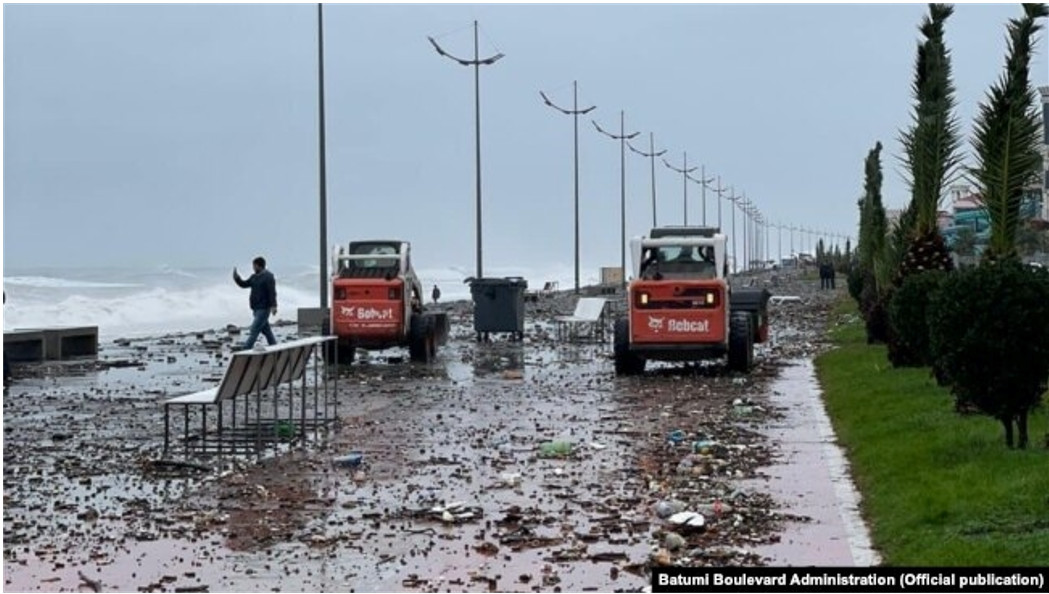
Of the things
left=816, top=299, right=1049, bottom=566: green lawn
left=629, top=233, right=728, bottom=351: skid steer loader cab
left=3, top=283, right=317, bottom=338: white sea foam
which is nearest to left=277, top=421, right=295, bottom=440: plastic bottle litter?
left=816, top=299, right=1049, bottom=566: green lawn

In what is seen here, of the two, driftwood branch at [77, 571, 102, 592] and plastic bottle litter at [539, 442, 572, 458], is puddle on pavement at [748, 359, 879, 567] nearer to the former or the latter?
plastic bottle litter at [539, 442, 572, 458]

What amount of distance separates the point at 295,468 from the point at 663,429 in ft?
15.4

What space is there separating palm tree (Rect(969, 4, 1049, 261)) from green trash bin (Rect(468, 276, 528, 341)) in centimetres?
2097

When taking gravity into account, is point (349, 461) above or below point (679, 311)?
below

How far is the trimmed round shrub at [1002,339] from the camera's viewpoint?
13.6 meters

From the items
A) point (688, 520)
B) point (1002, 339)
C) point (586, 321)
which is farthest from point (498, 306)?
point (688, 520)

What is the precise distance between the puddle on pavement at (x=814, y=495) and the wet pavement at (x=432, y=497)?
4 cm

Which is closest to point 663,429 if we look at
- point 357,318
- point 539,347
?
point 357,318

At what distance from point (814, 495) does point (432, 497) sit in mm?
2840

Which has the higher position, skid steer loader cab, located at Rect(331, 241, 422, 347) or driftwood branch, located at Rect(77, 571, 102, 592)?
skid steer loader cab, located at Rect(331, 241, 422, 347)

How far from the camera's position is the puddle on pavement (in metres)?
10.0

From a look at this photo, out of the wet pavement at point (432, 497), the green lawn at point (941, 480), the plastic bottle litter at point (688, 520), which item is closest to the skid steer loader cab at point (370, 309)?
the wet pavement at point (432, 497)

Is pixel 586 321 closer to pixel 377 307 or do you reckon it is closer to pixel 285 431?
pixel 377 307

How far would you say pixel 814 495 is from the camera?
1254 centimetres
